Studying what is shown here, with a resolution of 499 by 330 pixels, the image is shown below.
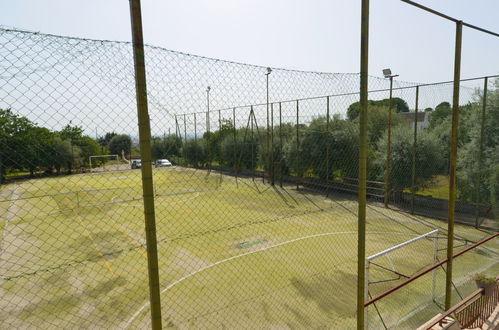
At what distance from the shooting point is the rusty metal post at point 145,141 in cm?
160

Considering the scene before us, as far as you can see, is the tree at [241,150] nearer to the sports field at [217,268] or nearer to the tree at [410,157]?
the sports field at [217,268]

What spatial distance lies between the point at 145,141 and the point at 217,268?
5922 millimetres

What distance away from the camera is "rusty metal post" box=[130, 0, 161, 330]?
160cm

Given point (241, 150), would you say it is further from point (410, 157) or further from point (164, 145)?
point (164, 145)

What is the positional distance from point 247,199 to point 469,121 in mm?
9855

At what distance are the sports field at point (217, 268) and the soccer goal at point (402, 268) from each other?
0.04m

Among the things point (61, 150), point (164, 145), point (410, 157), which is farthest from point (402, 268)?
point (61, 150)

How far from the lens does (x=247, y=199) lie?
15258mm

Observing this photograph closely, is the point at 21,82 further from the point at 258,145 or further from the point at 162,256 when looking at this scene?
the point at 258,145

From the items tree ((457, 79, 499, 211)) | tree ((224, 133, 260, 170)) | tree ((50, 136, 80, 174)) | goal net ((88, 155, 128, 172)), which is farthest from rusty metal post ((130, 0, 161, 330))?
tree ((224, 133, 260, 170))

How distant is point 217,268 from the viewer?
7.00 metres

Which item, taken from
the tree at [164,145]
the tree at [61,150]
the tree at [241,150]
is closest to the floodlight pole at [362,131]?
the tree at [164,145]

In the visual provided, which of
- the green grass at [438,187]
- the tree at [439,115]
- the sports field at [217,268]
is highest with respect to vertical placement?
the tree at [439,115]

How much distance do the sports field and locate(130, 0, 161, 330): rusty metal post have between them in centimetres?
257
